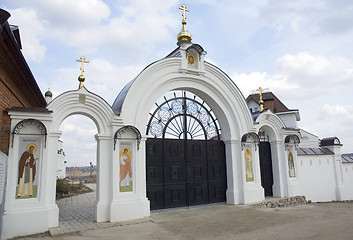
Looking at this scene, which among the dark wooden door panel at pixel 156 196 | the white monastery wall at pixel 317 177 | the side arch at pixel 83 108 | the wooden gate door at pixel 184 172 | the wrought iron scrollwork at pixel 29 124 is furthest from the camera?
the white monastery wall at pixel 317 177

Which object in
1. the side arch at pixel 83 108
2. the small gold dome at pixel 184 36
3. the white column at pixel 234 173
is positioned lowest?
the white column at pixel 234 173

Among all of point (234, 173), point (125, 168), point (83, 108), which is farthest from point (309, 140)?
point (83, 108)

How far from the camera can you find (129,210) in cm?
768

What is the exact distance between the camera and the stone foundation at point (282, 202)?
9.78m

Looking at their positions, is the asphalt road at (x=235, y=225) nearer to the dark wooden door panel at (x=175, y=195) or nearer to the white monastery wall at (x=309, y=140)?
the dark wooden door panel at (x=175, y=195)

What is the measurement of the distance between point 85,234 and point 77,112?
325 cm

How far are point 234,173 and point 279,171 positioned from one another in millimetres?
2406

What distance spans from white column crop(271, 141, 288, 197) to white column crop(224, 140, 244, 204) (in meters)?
2.14

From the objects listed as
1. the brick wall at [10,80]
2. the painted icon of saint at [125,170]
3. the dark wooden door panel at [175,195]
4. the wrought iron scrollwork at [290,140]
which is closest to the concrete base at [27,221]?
the brick wall at [10,80]

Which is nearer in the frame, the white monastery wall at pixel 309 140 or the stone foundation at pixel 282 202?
the stone foundation at pixel 282 202

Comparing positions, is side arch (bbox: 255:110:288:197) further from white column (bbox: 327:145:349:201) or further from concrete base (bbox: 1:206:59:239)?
concrete base (bbox: 1:206:59:239)

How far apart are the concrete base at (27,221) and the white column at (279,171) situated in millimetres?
8534

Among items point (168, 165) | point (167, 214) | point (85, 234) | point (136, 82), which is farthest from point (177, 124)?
point (85, 234)

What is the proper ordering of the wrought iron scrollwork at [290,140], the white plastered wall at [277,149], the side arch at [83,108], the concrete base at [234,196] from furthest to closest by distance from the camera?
1. the wrought iron scrollwork at [290,140]
2. the white plastered wall at [277,149]
3. the concrete base at [234,196]
4. the side arch at [83,108]
